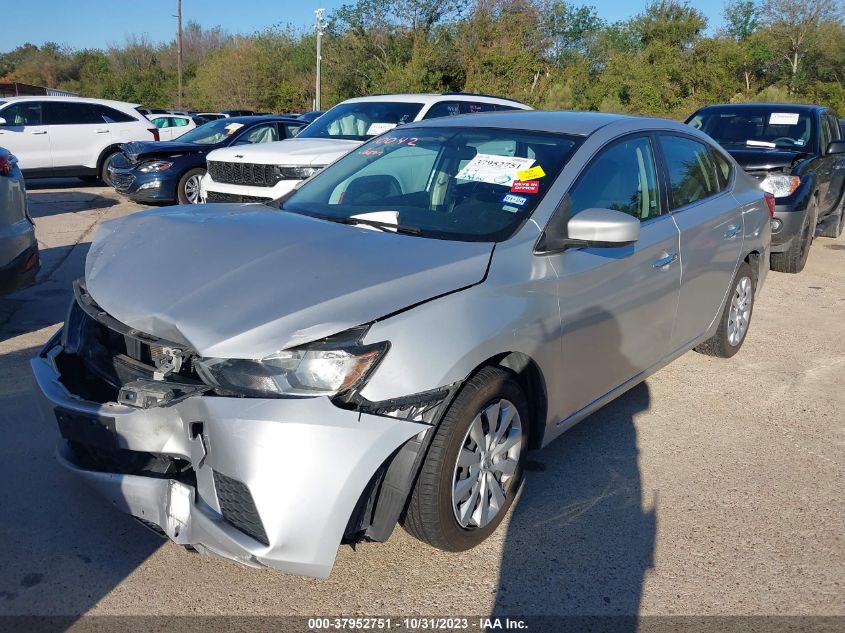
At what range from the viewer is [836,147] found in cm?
823

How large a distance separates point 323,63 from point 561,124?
4713 cm

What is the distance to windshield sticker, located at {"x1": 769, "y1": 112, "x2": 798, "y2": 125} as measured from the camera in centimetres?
894

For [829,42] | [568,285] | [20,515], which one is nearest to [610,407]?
[568,285]

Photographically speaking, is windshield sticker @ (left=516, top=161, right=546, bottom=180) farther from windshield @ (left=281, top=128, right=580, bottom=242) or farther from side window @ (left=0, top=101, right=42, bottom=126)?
side window @ (left=0, top=101, right=42, bottom=126)

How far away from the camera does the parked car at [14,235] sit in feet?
17.1

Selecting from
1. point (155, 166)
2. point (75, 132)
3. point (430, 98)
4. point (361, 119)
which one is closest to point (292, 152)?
point (361, 119)

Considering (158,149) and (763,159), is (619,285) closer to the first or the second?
(763,159)

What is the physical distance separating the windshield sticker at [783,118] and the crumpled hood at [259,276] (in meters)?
7.30

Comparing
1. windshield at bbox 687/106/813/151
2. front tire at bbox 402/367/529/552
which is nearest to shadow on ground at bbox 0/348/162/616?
front tire at bbox 402/367/529/552

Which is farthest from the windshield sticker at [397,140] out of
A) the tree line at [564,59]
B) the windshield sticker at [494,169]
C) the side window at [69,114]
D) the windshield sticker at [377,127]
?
the tree line at [564,59]

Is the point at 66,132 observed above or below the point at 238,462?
above

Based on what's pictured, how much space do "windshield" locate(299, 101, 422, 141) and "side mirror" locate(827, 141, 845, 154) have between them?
4.59m

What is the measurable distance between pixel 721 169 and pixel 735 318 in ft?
3.51

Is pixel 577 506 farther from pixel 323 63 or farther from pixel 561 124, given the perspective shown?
pixel 323 63
